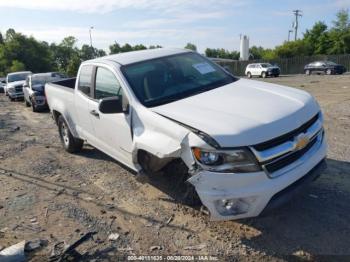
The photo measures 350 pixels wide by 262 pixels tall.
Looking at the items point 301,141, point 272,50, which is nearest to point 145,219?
point 301,141

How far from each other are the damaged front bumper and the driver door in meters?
1.47

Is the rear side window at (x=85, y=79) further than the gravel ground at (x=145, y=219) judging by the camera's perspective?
Yes

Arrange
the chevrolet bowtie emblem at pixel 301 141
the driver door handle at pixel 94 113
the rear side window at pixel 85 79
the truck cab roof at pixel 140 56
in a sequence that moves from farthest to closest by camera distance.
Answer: the rear side window at pixel 85 79 → the driver door handle at pixel 94 113 → the truck cab roof at pixel 140 56 → the chevrolet bowtie emblem at pixel 301 141

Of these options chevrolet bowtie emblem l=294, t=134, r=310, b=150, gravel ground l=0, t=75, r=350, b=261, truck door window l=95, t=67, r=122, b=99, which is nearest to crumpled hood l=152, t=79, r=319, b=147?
chevrolet bowtie emblem l=294, t=134, r=310, b=150

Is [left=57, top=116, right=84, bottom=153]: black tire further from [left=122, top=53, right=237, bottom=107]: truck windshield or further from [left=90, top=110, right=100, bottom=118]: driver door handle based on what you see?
[left=122, top=53, right=237, bottom=107]: truck windshield

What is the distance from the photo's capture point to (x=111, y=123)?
5082 millimetres

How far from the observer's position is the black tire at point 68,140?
731 cm

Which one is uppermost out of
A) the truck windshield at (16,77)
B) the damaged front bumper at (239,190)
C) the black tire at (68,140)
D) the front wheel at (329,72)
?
the damaged front bumper at (239,190)

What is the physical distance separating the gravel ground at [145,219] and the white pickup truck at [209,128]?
0.45 meters

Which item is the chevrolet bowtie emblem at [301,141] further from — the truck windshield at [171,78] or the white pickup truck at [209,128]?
the truck windshield at [171,78]

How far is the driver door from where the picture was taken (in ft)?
15.6

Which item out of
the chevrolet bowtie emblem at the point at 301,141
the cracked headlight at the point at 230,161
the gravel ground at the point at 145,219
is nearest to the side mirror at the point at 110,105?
the gravel ground at the point at 145,219

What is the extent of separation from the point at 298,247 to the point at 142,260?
1.52m

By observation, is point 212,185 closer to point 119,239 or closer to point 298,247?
point 298,247
